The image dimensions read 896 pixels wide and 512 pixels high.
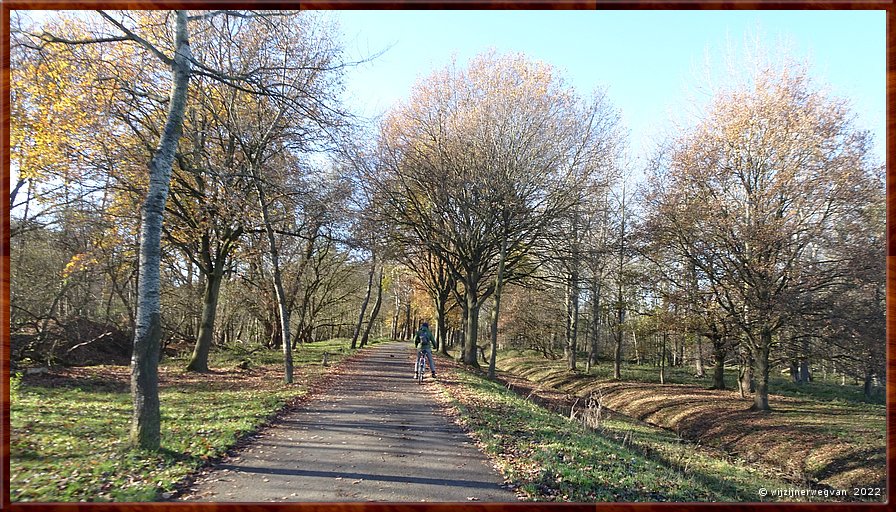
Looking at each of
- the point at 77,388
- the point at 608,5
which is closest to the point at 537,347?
the point at 77,388

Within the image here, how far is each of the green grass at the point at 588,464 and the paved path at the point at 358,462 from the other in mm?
398

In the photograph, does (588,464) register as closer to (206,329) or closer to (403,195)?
(206,329)

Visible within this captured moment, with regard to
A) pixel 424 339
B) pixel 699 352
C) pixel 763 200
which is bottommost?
pixel 699 352

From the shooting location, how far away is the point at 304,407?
364 inches

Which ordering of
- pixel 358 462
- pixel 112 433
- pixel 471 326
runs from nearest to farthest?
pixel 358 462, pixel 112 433, pixel 471 326

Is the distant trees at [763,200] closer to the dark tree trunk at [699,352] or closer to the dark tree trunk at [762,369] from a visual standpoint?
the dark tree trunk at [762,369]

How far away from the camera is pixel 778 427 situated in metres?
11.5

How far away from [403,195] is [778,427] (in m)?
14.3

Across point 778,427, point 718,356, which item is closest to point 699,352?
point 718,356

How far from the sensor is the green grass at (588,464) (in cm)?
455

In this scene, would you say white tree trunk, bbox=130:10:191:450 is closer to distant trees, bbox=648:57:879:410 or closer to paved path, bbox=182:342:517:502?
paved path, bbox=182:342:517:502

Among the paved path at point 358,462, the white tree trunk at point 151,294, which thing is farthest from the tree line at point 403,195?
the paved path at point 358,462

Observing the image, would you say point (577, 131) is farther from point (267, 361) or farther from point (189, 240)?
point (267, 361)

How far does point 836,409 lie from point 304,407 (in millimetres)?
14124
